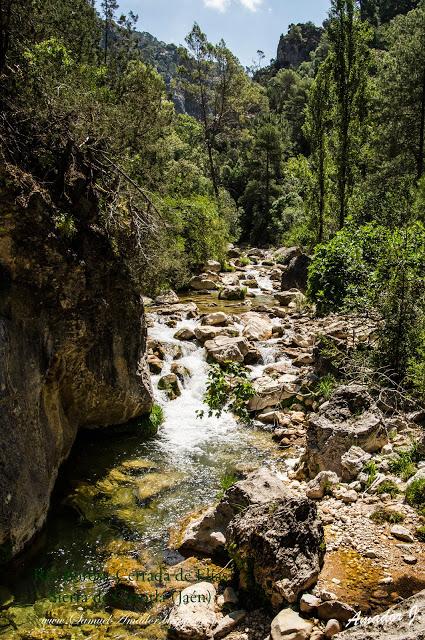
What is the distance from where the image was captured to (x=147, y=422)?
1129 centimetres

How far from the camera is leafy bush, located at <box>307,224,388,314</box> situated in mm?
12852

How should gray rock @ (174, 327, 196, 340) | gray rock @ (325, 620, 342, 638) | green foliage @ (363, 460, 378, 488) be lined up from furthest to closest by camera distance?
1. gray rock @ (174, 327, 196, 340)
2. green foliage @ (363, 460, 378, 488)
3. gray rock @ (325, 620, 342, 638)

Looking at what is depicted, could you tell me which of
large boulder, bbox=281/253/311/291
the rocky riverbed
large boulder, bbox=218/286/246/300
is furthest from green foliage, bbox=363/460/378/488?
large boulder, bbox=281/253/311/291

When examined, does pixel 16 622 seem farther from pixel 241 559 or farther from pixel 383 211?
pixel 383 211

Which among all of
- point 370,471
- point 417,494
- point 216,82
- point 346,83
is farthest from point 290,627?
point 216,82

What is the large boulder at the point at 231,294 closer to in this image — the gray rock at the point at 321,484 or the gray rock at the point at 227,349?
the gray rock at the point at 227,349

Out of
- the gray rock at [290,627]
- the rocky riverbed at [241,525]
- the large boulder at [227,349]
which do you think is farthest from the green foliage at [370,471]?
the large boulder at [227,349]

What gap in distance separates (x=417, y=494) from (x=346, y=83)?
18479 mm

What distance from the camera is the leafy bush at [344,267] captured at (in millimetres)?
12852

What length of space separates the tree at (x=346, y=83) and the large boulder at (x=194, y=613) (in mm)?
18251

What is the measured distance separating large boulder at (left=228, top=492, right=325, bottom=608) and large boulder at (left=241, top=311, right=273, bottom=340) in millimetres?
10672

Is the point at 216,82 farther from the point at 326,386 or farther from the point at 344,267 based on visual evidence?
the point at 326,386

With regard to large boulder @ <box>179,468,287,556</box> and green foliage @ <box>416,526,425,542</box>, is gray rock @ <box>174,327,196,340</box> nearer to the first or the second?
large boulder @ <box>179,468,287,556</box>

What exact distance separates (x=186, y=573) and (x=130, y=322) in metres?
5.37
